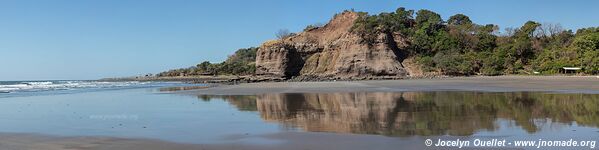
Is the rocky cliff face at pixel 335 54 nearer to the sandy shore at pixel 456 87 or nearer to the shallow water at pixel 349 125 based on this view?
the sandy shore at pixel 456 87

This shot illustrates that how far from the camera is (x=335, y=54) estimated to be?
82562 millimetres

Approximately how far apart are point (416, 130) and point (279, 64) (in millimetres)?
75096

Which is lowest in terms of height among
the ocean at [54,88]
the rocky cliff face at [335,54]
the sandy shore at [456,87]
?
the sandy shore at [456,87]

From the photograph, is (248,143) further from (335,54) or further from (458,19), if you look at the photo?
(458,19)

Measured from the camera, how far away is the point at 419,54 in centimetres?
7925

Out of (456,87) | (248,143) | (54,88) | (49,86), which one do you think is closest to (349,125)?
(248,143)

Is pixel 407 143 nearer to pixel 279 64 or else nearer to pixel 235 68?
→ pixel 279 64

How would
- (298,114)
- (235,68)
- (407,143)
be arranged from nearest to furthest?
(407,143)
(298,114)
(235,68)

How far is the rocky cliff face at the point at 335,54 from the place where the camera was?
7356 cm

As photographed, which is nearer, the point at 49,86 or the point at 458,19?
the point at 49,86

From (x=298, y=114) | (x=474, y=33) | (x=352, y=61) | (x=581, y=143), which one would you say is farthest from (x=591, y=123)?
(x=474, y=33)

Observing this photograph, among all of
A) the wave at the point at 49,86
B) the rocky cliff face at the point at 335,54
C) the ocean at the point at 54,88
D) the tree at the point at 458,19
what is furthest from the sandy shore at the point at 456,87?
the tree at the point at 458,19

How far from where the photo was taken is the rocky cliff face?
7356cm

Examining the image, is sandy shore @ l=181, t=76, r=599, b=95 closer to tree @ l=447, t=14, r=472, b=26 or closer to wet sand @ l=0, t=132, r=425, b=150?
wet sand @ l=0, t=132, r=425, b=150
